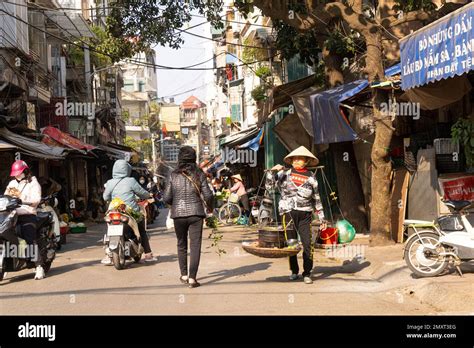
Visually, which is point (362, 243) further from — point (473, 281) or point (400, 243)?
point (473, 281)

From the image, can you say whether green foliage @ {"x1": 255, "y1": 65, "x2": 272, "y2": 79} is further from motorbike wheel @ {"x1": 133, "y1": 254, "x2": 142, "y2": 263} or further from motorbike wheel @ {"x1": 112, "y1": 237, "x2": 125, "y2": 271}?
motorbike wheel @ {"x1": 112, "y1": 237, "x2": 125, "y2": 271}

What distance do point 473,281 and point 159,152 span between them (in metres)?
81.7

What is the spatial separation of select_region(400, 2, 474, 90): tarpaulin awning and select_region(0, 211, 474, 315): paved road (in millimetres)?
2722

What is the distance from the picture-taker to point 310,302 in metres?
7.33

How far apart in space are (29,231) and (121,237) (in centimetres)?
153

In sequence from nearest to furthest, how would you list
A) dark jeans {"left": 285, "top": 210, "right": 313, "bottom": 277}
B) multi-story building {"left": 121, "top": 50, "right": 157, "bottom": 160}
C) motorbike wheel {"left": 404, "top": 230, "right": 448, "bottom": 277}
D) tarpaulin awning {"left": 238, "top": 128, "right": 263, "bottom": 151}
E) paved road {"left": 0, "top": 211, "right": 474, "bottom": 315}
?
1. paved road {"left": 0, "top": 211, "right": 474, "bottom": 315}
2. motorbike wheel {"left": 404, "top": 230, "right": 448, "bottom": 277}
3. dark jeans {"left": 285, "top": 210, "right": 313, "bottom": 277}
4. tarpaulin awning {"left": 238, "top": 128, "right": 263, "bottom": 151}
5. multi-story building {"left": 121, "top": 50, "right": 157, "bottom": 160}

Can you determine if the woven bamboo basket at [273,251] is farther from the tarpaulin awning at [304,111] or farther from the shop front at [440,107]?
the tarpaulin awning at [304,111]

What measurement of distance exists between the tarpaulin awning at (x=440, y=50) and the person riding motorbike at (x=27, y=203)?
6.08m

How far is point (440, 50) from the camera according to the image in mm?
8289

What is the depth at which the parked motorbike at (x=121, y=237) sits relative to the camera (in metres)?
10.5

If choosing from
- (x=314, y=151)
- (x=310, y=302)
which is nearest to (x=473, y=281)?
(x=310, y=302)

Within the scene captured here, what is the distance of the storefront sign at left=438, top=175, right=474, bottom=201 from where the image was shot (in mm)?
10305

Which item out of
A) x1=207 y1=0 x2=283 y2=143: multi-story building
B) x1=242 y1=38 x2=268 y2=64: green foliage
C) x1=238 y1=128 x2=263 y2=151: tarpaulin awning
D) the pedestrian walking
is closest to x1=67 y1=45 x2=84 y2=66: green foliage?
x1=207 y1=0 x2=283 y2=143: multi-story building

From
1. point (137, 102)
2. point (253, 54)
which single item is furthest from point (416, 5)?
point (137, 102)
